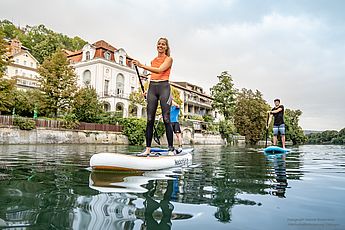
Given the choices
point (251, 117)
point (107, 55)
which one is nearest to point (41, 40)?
point (107, 55)

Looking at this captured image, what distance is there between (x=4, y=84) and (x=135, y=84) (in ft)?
84.8

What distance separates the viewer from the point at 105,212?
2020 millimetres

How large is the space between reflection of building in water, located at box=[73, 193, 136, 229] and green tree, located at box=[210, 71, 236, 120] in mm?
55537

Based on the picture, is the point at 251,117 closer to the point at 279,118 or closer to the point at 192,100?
the point at 192,100

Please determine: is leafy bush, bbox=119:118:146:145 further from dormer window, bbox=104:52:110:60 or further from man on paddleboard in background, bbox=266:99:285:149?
man on paddleboard in background, bbox=266:99:285:149

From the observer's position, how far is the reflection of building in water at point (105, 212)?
1743mm

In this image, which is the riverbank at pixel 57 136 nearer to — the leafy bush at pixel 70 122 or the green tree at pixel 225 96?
the leafy bush at pixel 70 122

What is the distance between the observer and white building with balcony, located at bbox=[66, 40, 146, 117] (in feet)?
131

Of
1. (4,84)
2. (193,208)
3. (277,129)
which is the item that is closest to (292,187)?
(193,208)

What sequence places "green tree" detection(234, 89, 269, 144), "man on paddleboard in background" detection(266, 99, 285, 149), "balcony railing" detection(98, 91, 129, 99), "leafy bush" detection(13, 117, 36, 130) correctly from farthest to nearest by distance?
1. "green tree" detection(234, 89, 269, 144)
2. "balcony railing" detection(98, 91, 129, 99)
3. "leafy bush" detection(13, 117, 36, 130)
4. "man on paddleboard in background" detection(266, 99, 285, 149)

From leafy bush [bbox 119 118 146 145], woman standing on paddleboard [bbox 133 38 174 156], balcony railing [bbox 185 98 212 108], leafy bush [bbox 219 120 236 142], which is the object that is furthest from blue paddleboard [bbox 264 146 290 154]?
balcony railing [bbox 185 98 212 108]

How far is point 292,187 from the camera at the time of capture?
334 cm

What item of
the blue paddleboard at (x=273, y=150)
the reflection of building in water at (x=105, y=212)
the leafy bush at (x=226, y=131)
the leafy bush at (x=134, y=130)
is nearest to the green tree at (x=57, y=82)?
the leafy bush at (x=134, y=130)

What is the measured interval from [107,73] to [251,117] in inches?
1232
